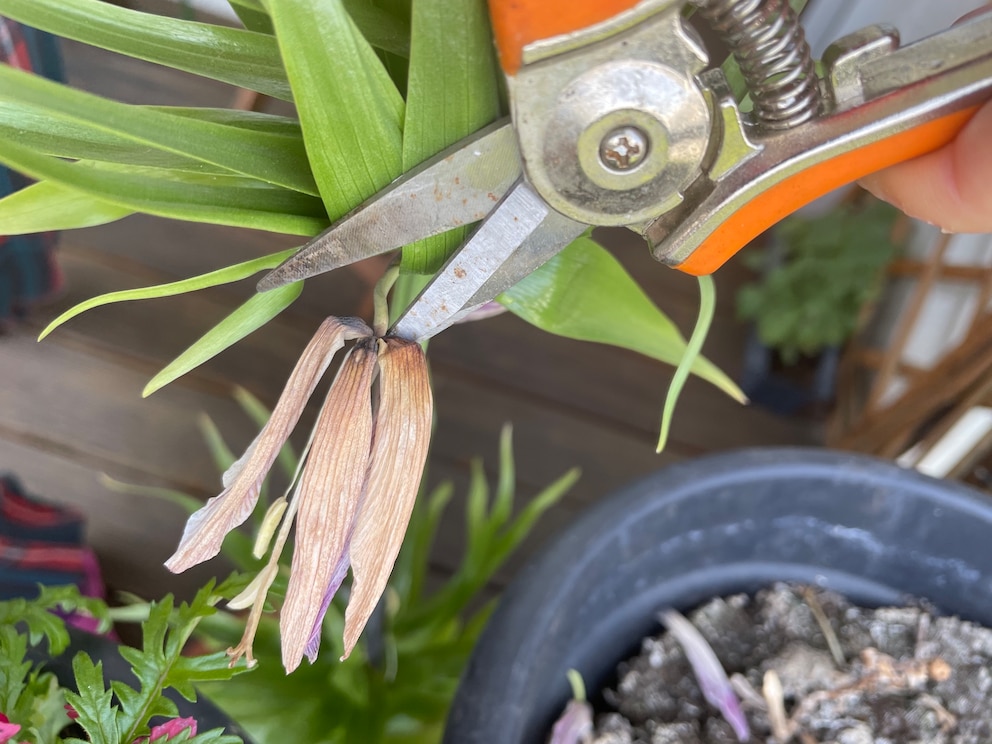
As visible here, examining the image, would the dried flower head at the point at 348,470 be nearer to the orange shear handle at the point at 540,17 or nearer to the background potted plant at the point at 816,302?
the orange shear handle at the point at 540,17

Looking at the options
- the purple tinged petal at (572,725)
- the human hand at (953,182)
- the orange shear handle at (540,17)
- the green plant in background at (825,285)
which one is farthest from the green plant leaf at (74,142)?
the green plant in background at (825,285)

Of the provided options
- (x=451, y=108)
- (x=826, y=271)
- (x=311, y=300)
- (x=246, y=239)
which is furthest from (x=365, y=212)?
(x=826, y=271)

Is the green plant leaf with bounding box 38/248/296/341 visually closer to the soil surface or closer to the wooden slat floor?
the wooden slat floor

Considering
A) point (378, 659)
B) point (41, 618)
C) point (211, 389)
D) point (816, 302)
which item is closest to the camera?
point (41, 618)

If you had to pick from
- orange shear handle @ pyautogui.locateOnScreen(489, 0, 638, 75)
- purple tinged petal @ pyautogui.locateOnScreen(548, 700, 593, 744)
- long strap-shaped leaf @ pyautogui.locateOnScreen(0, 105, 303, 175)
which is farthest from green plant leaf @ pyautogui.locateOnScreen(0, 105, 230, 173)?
purple tinged petal @ pyautogui.locateOnScreen(548, 700, 593, 744)

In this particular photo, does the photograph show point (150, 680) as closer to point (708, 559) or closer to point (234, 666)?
point (234, 666)

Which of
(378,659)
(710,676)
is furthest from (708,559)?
(378,659)

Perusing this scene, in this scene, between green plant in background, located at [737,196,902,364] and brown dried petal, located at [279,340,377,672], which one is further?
green plant in background, located at [737,196,902,364]
